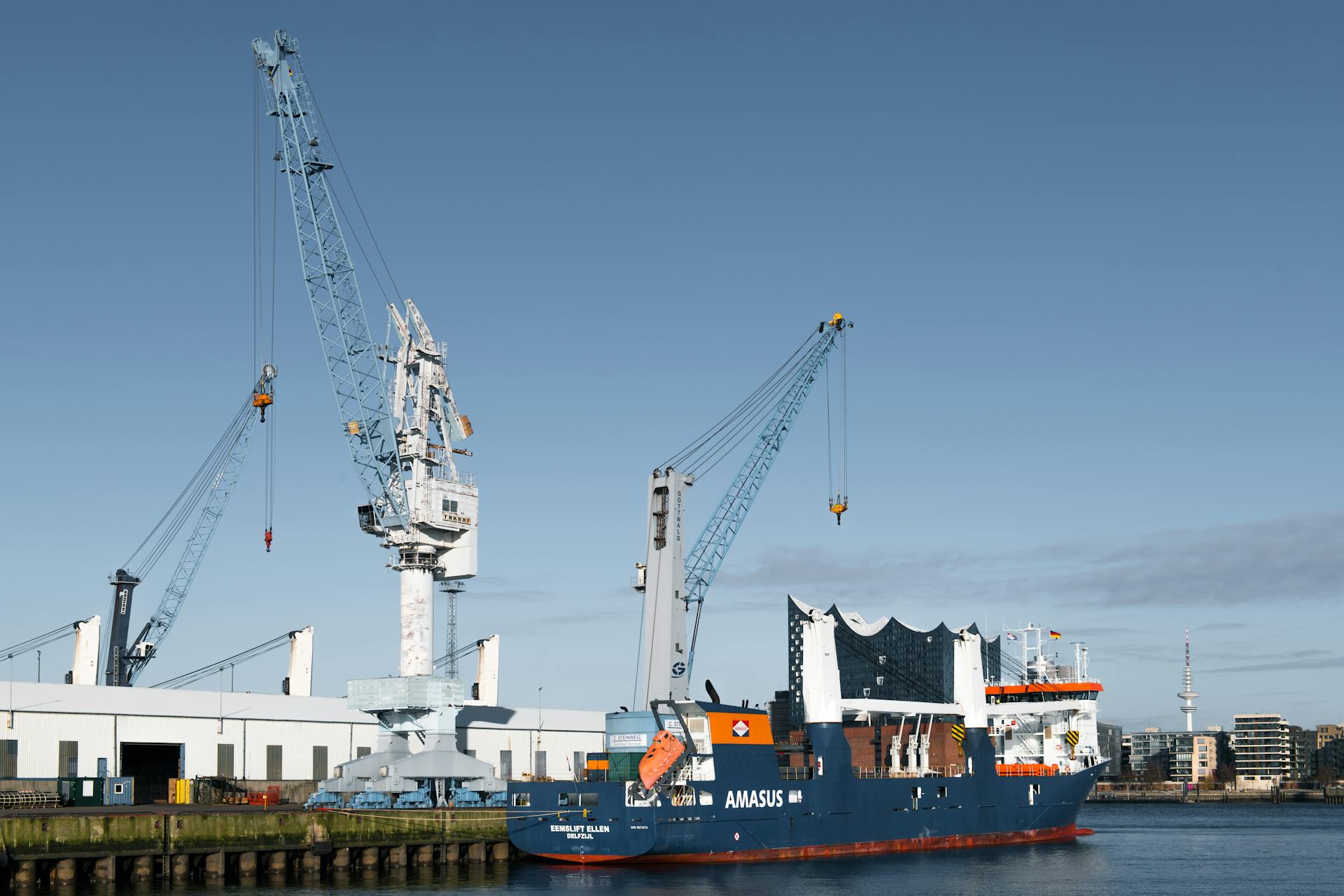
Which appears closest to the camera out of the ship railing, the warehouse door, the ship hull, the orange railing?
the ship hull

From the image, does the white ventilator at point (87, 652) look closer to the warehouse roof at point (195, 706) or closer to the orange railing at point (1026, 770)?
the warehouse roof at point (195, 706)

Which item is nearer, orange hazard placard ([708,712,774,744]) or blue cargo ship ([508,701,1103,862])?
blue cargo ship ([508,701,1103,862])

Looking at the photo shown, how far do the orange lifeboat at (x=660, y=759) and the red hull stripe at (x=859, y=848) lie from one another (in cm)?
360

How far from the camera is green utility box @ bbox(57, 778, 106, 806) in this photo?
2564 inches

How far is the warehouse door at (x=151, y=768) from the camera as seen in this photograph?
73.7 metres

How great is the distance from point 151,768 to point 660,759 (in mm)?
30678

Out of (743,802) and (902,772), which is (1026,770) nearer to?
(902,772)

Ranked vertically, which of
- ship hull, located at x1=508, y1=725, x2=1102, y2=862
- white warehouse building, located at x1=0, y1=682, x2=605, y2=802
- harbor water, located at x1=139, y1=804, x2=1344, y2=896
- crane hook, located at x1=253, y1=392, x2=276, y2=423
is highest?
crane hook, located at x1=253, y1=392, x2=276, y2=423

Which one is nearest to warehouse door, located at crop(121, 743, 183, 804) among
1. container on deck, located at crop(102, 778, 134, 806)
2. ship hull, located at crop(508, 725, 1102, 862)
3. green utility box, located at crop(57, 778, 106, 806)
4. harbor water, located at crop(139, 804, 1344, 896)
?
container on deck, located at crop(102, 778, 134, 806)

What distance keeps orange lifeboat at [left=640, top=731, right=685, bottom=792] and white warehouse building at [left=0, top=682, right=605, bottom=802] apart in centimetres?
2663

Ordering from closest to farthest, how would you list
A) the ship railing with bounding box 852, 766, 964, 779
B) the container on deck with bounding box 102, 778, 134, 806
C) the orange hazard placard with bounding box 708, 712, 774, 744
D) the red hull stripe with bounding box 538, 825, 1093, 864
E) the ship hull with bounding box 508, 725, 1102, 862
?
1. the ship hull with bounding box 508, 725, 1102, 862
2. the red hull stripe with bounding box 538, 825, 1093, 864
3. the orange hazard placard with bounding box 708, 712, 774, 744
4. the container on deck with bounding box 102, 778, 134, 806
5. the ship railing with bounding box 852, 766, 964, 779

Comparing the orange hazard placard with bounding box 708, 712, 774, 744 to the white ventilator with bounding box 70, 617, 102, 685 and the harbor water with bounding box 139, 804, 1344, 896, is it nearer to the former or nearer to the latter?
the harbor water with bounding box 139, 804, 1344, 896

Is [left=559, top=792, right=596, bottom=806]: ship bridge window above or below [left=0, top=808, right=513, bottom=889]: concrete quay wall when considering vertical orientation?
Answer: above

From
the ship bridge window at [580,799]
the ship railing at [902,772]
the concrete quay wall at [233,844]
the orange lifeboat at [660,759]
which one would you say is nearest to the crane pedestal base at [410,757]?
the concrete quay wall at [233,844]
